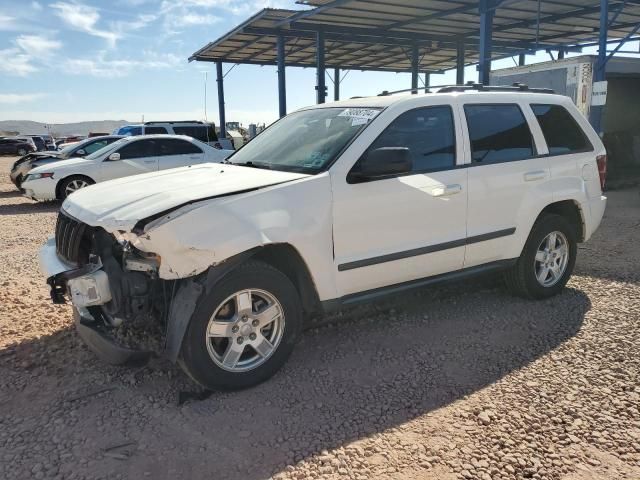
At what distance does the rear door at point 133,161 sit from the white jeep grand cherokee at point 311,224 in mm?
7968

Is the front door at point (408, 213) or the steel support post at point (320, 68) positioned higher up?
the steel support post at point (320, 68)

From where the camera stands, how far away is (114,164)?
38.8 ft

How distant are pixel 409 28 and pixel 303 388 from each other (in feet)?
55.7

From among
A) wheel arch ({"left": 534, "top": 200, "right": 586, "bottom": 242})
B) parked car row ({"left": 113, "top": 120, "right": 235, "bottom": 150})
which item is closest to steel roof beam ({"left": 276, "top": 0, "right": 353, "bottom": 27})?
parked car row ({"left": 113, "top": 120, "right": 235, "bottom": 150})

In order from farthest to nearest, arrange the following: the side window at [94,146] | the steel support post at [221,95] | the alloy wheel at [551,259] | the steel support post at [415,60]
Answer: the steel support post at [221,95] → the steel support post at [415,60] → the side window at [94,146] → the alloy wheel at [551,259]

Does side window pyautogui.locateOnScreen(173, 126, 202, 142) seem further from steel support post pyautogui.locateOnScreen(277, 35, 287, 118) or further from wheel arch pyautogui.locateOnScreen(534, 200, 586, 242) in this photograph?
wheel arch pyautogui.locateOnScreen(534, 200, 586, 242)

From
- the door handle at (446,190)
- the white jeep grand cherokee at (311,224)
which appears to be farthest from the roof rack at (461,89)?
the door handle at (446,190)

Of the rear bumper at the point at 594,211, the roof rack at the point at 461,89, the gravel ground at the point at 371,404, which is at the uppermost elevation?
the roof rack at the point at 461,89

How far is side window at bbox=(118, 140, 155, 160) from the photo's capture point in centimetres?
1199

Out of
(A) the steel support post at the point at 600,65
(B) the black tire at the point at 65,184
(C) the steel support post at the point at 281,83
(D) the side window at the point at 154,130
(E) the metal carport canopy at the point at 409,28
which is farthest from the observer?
(C) the steel support post at the point at 281,83

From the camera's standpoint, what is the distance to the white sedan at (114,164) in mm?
11500

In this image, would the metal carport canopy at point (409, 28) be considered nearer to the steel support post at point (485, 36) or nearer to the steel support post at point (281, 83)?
the steel support post at point (485, 36)

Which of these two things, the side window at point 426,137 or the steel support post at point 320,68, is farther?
the steel support post at point 320,68

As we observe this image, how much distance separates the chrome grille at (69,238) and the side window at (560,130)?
391cm
